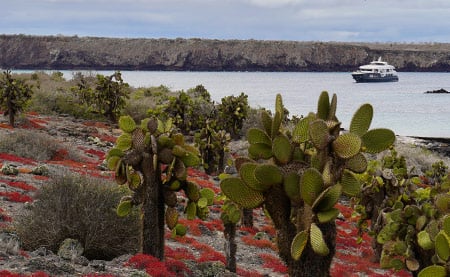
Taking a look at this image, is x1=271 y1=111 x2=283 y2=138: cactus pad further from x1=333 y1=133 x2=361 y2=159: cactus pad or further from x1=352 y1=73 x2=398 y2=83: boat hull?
x1=352 y1=73 x2=398 y2=83: boat hull

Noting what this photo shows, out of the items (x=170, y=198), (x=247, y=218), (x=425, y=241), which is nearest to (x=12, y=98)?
(x=247, y=218)

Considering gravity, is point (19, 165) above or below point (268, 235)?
above

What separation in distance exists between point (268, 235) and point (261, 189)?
1055cm

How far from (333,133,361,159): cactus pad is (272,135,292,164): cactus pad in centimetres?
61

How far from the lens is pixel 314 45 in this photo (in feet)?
522

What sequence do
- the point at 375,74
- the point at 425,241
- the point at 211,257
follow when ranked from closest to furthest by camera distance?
1. the point at 425,241
2. the point at 211,257
3. the point at 375,74

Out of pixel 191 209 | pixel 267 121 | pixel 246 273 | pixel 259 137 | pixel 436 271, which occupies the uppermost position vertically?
pixel 267 121

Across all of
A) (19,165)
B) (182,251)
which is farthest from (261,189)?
(19,165)

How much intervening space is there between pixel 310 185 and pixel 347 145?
2.27ft

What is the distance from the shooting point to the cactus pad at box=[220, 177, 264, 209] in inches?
301

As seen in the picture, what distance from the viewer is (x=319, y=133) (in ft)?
23.4

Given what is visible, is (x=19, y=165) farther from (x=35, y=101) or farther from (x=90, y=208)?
(x=35, y=101)

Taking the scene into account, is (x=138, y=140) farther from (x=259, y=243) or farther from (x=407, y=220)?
(x=259, y=243)

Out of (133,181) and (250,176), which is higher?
(250,176)
